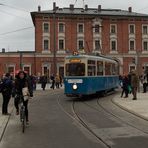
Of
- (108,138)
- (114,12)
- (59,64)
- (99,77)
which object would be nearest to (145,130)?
(108,138)

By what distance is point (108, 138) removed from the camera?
12047 mm

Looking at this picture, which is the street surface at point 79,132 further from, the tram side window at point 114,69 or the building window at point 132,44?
the building window at point 132,44

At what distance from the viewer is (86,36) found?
90.2 meters

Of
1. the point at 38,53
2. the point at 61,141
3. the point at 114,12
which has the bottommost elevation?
the point at 61,141

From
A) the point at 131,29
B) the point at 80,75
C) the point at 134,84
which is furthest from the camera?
the point at 131,29

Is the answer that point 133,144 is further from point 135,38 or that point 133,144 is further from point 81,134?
point 135,38

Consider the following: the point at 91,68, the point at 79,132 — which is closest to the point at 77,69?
the point at 91,68

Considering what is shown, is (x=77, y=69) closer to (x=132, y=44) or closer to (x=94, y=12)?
(x=132, y=44)

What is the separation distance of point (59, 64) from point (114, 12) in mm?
17145

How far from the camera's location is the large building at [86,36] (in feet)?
286

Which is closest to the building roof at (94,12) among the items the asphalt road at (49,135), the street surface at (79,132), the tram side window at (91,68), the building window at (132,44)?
the building window at (132,44)

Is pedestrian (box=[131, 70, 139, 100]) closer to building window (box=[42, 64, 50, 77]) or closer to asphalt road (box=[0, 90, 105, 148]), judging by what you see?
asphalt road (box=[0, 90, 105, 148])

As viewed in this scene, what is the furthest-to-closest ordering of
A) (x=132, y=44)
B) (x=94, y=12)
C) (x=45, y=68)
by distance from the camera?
(x=94, y=12) → (x=132, y=44) → (x=45, y=68)

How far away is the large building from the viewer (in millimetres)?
87250
